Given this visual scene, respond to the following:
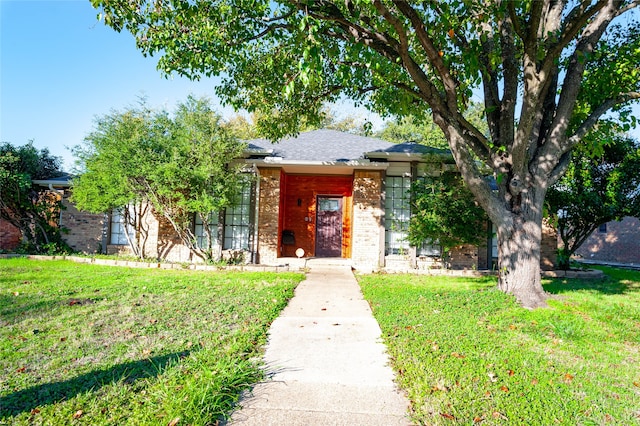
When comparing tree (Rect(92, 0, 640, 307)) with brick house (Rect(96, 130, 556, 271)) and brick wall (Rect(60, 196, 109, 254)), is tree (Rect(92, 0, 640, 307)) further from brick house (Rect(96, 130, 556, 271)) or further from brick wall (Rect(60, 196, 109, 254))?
brick wall (Rect(60, 196, 109, 254))

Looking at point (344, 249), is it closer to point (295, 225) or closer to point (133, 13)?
point (295, 225)

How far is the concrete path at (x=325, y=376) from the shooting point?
8.18 ft

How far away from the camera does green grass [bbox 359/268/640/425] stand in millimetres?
2592

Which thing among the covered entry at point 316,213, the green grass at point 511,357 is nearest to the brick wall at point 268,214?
the covered entry at point 316,213

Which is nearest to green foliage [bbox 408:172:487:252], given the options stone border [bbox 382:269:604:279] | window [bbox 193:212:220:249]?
stone border [bbox 382:269:604:279]

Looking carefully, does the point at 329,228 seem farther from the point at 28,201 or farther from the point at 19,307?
the point at 28,201

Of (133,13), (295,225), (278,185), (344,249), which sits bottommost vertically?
(344,249)

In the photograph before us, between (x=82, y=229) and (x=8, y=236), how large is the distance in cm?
331

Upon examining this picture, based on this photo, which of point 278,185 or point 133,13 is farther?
point 278,185

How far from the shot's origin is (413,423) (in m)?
2.40

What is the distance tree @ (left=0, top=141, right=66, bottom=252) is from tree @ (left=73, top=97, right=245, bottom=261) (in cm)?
245

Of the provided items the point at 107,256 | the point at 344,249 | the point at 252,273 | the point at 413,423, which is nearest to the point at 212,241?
the point at 252,273

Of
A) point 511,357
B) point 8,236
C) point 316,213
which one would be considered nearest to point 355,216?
point 316,213

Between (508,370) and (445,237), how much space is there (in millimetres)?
7197
